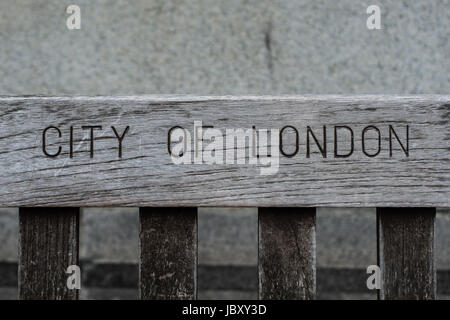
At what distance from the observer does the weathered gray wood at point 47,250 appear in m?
0.74

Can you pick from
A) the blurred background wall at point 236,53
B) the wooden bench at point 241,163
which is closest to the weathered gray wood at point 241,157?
the wooden bench at point 241,163

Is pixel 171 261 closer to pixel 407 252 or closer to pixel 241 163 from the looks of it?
pixel 241 163

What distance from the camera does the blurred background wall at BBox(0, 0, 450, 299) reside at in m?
1.51

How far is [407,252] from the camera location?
0.73 m

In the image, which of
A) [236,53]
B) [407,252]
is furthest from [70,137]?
[236,53]

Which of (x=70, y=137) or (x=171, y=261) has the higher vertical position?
(x=70, y=137)

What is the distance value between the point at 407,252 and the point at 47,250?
0.60 metres

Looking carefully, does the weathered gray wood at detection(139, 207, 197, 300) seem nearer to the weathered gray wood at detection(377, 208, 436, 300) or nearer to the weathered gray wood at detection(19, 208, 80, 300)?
the weathered gray wood at detection(19, 208, 80, 300)

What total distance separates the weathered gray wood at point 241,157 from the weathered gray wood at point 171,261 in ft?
0.17

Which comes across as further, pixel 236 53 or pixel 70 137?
pixel 236 53

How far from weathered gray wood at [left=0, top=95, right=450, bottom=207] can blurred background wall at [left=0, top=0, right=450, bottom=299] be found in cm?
85

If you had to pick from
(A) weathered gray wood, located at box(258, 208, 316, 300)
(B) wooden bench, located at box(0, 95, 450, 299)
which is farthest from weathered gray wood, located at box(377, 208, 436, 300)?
(A) weathered gray wood, located at box(258, 208, 316, 300)
